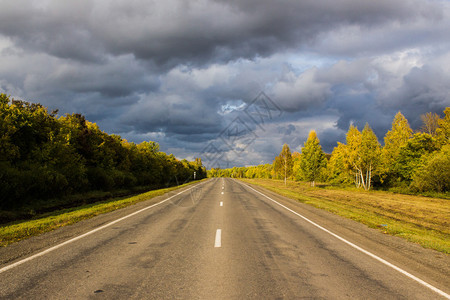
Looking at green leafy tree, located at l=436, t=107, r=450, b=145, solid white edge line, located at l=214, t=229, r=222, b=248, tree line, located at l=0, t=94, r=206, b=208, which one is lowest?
→ solid white edge line, located at l=214, t=229, r=222, b=248

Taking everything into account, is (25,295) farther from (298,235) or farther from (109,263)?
(298,235)

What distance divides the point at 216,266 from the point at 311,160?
47.6 metres

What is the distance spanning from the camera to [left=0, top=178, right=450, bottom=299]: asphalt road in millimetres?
4301

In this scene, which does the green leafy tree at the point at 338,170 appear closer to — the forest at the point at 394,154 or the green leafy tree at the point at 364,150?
the forest at the point at 394,154

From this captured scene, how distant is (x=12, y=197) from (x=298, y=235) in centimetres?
1868

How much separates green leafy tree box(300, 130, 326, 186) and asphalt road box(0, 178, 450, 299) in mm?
41905

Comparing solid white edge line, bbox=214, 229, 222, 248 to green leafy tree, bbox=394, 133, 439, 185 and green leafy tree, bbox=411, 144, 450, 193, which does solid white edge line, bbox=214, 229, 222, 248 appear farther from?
green leafy tree, bbox=394, 133, 439, 185

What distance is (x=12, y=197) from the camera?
17.0 m

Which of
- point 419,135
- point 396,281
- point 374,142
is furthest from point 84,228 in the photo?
point 419,135

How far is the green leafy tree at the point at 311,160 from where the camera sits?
49469mm

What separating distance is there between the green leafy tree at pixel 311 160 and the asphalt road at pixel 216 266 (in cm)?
4191

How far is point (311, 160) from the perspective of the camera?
49969 millimetres

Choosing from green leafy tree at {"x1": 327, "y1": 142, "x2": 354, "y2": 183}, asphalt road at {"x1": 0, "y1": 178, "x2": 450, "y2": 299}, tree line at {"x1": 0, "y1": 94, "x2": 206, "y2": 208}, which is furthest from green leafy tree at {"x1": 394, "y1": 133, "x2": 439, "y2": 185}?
tree line at {"x1": 0, "y1": 94, "x2": 206, "y2": 208}

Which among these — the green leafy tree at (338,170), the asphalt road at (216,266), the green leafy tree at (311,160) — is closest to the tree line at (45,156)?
the asphalt road at (216,266)
